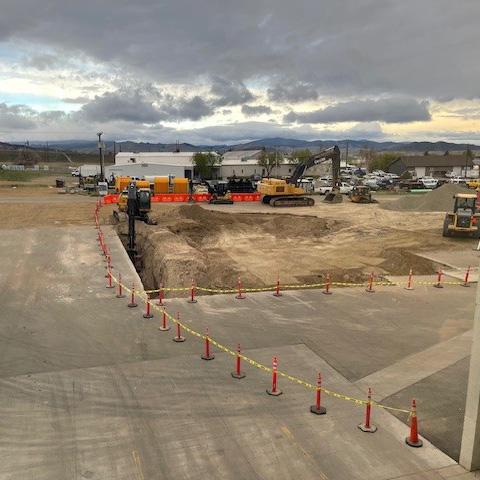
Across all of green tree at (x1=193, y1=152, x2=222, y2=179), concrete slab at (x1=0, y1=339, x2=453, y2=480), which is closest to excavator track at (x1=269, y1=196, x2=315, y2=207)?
concrete slab at (x1=0, y1=339, x2=453, y2=480)

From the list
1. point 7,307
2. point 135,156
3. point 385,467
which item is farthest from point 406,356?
point 135,156

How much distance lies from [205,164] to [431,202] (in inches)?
2204

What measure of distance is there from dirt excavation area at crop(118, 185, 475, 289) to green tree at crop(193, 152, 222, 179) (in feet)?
160

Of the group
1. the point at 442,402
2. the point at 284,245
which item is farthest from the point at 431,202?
the point at 442,402

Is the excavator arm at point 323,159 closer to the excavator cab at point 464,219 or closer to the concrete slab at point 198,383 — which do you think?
the excavator cab at point 464,219

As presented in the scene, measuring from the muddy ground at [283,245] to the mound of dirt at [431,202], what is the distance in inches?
76.7

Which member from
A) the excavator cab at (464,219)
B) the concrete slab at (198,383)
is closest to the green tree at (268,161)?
the excavator cab at (464,219)

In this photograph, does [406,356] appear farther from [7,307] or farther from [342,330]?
[7,307]

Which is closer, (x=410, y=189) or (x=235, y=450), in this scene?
(x=235, y=450)

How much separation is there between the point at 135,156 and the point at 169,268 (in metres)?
79.9

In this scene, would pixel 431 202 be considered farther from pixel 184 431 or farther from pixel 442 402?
pixel 184 431

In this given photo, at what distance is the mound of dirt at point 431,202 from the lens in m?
42.4

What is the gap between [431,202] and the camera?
4281 centimetres

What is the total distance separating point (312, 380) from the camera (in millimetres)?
10734
